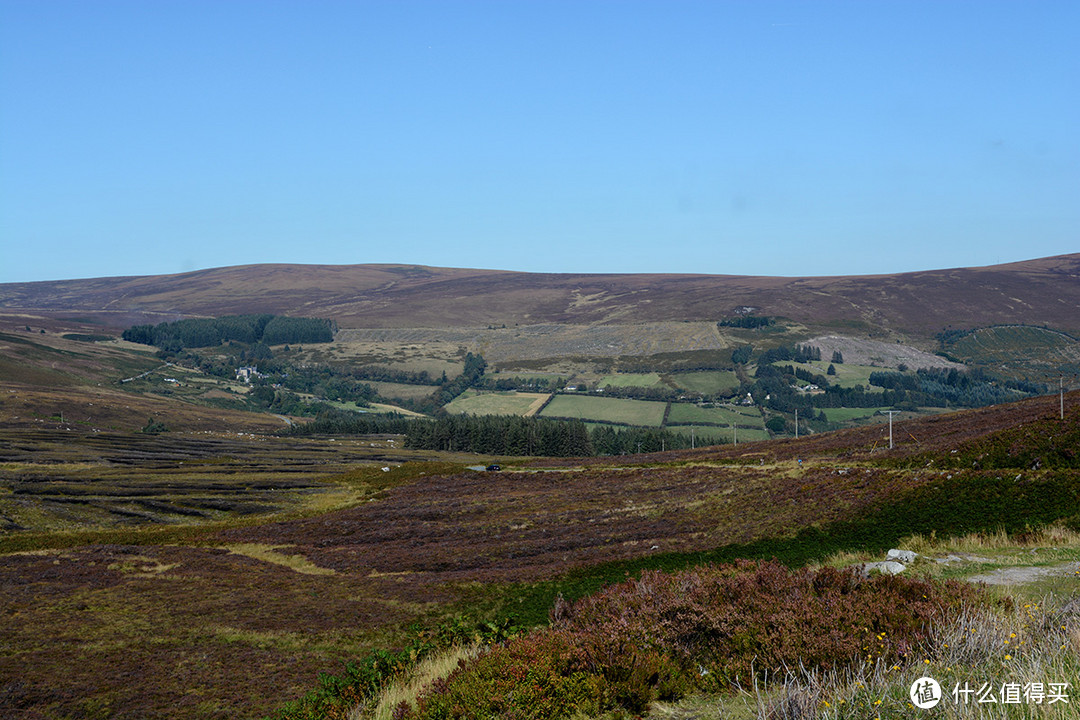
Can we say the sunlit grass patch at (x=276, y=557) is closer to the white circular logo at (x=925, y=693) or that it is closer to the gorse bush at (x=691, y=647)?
the gorse bush at (x=691, y=647)

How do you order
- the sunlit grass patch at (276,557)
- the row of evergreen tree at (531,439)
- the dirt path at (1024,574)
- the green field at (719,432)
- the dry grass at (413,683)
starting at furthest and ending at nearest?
the green field at (719,432), the row of evergreen tree at (531,439), the sunlit grass patch at (276,557), the dirt path at (1024,574), the dry grass at (413,683)

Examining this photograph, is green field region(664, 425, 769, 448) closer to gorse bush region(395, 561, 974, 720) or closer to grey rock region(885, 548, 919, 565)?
grey rock region(885, 548, 919, 565)

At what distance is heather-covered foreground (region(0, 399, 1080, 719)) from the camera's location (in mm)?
22812

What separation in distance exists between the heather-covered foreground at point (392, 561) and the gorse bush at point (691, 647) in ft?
0.96

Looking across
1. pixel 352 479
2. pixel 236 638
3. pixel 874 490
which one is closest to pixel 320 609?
pixel 236 638

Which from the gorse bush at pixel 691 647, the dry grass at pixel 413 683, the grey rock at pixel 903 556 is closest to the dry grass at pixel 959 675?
the gorse bush at pixel 691 647

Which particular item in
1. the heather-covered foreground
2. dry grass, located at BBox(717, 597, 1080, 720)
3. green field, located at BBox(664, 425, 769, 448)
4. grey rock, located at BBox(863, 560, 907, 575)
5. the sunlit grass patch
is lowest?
green field, located at BBox(664, 425, 769, 448)

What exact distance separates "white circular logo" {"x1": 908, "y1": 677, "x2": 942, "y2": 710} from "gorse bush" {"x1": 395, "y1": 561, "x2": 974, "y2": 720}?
1268 mm

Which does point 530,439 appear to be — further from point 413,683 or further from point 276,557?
point 413,683

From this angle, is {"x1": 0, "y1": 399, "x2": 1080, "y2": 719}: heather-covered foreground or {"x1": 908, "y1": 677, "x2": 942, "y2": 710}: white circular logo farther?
{"x1": 0, "y1": 399, "x2": 1080, "y2": 719}: heather-covered foreground

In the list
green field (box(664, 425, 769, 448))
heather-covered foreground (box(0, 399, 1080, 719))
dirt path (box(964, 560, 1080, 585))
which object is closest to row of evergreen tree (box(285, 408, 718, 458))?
green field (box(664, 425, 769, 448))

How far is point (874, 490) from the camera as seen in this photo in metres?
38.1

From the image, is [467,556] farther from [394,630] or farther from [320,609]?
[394,630]

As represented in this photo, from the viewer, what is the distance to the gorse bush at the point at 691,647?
11812 millimetres
